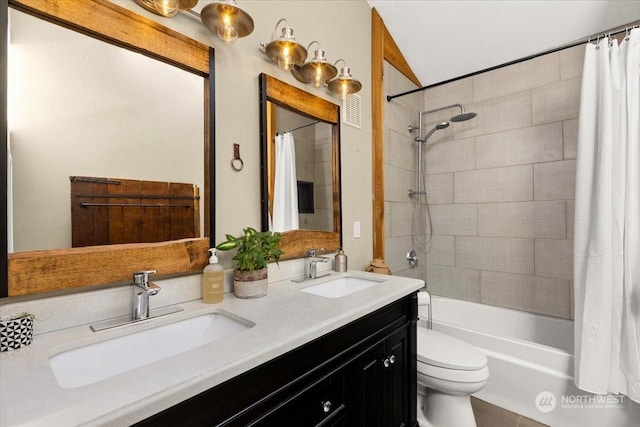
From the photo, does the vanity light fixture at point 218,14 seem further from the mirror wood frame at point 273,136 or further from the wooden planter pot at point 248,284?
the wooden planter pot at point 248,284

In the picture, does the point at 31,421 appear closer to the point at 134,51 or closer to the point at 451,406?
the point at 134,51

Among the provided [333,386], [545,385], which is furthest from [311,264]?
[545,385]

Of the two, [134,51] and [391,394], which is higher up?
[134,51]

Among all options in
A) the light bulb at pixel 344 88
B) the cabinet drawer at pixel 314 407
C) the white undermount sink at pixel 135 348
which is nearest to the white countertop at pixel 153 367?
the white undermount sink at pixel 135 348

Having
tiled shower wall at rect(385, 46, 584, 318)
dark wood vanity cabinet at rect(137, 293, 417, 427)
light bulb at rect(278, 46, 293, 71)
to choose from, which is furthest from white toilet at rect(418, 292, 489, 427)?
light bulb at rect(278, 46, 293, 71)

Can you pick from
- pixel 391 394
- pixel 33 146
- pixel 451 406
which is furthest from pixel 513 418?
pixel 33 146

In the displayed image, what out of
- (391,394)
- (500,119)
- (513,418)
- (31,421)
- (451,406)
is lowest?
(513,418)

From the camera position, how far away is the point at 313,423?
86 centimetres

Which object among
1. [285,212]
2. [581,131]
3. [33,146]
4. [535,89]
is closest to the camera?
[33,146]

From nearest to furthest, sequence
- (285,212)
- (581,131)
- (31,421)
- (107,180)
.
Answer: (31,421)
(107,180)
(285,212)
(581,131)

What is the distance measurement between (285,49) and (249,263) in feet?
3.21

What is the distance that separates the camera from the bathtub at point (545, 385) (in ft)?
5.29

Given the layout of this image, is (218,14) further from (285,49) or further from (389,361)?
(389,361)

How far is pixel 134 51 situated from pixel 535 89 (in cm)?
271
